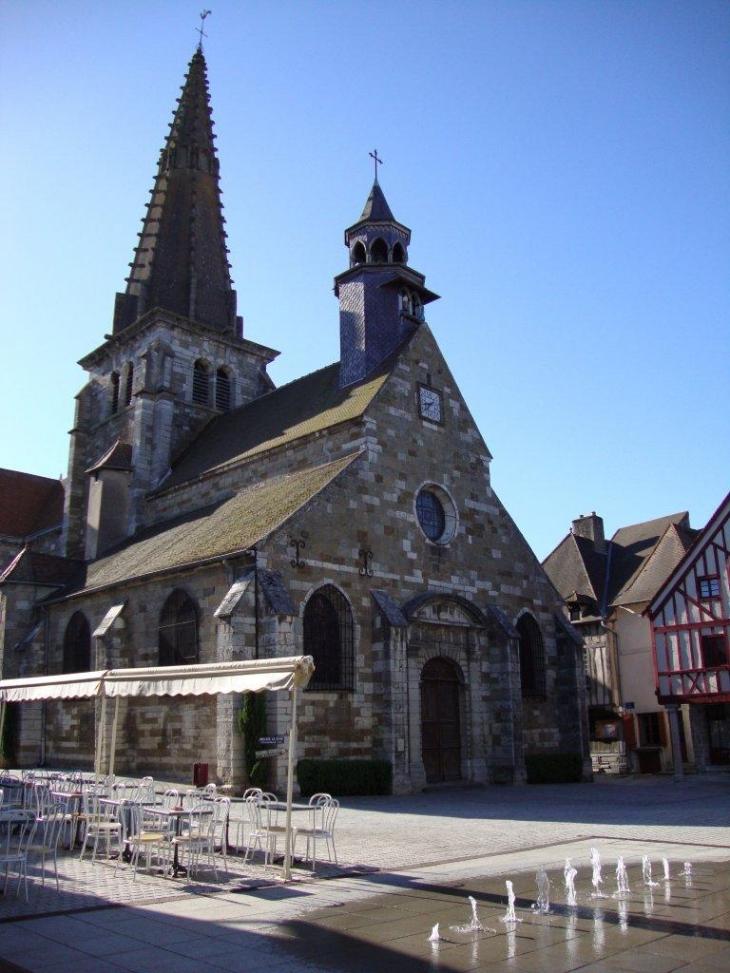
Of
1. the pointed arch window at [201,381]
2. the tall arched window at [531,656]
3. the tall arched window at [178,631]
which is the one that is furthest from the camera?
the pointed arch window at [201,381]

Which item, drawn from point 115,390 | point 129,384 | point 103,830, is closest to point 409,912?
point 103,830

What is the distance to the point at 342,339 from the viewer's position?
24250mm

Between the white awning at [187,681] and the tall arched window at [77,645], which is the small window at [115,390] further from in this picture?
the white awning at [187,681]

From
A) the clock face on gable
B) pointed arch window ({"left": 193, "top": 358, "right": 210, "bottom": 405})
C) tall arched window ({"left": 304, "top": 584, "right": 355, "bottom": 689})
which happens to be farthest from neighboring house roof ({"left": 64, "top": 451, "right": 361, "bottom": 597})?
pointed arch window ({"left": 193, "top": 358, "right": 210, "bottom": 405})

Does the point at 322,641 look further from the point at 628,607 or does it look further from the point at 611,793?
the point at 628,607

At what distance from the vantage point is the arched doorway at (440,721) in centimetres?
1948

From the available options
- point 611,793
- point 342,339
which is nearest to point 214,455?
point 342,339

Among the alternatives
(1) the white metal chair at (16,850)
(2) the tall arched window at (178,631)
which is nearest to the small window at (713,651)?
(2) the tall arched window at (178,631)

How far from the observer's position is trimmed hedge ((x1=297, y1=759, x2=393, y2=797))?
1614cm

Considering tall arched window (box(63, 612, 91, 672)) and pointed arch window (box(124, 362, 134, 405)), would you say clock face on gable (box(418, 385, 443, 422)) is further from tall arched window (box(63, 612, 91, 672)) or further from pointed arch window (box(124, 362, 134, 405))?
pointed arch window (box(124, 362, 134, 405))

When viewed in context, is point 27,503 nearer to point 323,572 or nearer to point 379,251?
point 379,251

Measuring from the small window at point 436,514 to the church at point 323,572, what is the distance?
0.06 m

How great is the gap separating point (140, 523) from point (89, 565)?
231 cm

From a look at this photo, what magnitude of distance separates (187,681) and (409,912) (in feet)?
14.3
